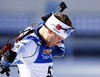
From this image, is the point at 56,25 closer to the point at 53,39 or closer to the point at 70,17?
the point at 53,39

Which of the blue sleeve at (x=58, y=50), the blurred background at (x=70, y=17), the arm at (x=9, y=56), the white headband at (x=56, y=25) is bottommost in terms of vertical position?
the arm at (x=9, y=56)

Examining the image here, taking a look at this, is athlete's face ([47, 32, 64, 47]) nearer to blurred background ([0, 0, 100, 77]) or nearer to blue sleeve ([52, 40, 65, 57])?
blue sleeve ([52, 40, 65, 57])

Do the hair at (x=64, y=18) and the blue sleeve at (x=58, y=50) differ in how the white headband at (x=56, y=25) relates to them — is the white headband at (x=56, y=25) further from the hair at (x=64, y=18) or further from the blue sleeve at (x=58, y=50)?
the blue sleeve at (x=58, y=50)

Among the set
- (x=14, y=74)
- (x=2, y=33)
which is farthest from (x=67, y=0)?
(x=14, y=74)

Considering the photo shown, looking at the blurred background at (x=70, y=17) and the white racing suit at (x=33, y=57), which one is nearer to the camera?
the white racing suit at (x=33, y=57)

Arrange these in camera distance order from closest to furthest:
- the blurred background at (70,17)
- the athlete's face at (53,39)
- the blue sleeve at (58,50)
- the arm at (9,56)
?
the arm at (9,56), the athlete's face at (53,39), the blue sleeve at (58,50), the blurred background at (70,17)

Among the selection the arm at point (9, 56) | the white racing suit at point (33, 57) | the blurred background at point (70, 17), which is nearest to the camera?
the arm at point (9, 56)

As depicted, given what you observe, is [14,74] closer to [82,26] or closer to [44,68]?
[44,68]

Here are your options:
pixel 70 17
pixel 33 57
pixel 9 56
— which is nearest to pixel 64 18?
pixel 33 57

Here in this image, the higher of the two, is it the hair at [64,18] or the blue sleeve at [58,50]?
the hair at [64,18]

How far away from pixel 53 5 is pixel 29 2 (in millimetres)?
1055

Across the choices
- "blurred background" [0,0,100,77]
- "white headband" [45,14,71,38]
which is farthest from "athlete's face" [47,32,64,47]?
"blurred background" [0,0,100,77]

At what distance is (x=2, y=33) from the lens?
8977 mm

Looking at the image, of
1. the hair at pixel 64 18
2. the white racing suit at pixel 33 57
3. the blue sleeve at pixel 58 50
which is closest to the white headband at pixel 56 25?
the hair at pixel 64 18
